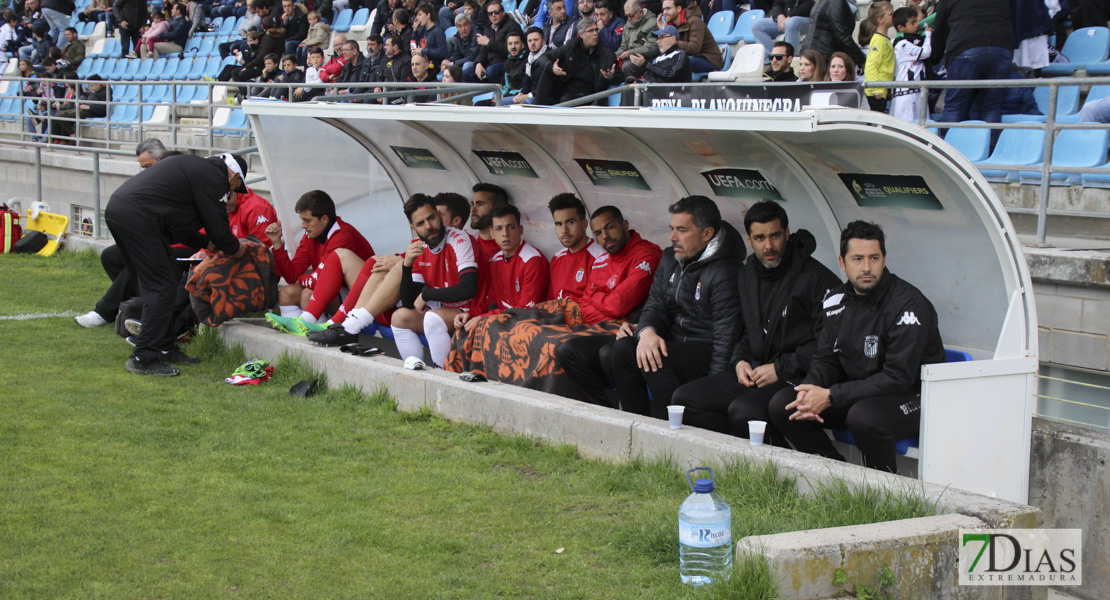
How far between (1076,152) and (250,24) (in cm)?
1590

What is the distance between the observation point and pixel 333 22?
19625mm

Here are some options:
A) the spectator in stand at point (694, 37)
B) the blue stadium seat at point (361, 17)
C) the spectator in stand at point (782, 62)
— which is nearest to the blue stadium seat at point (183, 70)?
the blue stadium seat at point (361, 17)

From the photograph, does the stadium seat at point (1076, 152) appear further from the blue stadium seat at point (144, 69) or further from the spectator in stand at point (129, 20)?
the spectator in stand at point (129, 20)

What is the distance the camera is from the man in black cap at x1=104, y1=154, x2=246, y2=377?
→ 7148 millimetres

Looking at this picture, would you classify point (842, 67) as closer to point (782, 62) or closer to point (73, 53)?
point (782, 62)

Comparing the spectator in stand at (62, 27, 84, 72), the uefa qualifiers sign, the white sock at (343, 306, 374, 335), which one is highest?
the spectator in stand at (62, 27, 84, 72)

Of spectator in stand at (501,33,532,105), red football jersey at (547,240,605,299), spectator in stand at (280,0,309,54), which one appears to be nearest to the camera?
red football jersey at (547,240,605,299)

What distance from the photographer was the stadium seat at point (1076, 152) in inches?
290

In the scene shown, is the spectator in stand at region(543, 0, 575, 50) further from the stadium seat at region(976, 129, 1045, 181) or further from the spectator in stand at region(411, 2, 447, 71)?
the stadium seat at region(976, 129, 1045, 181)

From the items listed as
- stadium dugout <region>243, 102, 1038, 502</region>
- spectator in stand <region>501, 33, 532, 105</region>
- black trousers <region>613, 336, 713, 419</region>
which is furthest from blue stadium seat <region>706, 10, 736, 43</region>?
black trousers <region>613, 336, 713, 419</region>

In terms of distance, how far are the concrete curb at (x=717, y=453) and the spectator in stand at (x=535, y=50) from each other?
5.42 meters

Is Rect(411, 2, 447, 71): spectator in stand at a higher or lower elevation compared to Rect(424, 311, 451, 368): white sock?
higher

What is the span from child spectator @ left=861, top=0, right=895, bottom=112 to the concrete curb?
5.04 metres

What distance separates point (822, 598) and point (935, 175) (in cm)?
233
